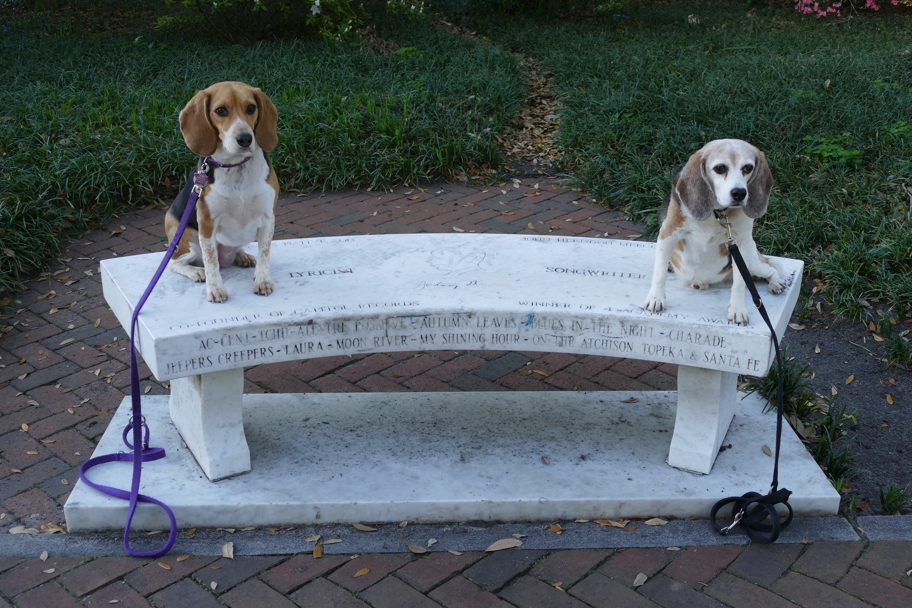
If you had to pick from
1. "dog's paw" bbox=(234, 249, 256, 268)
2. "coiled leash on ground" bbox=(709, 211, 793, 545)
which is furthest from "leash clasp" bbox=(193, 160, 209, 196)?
"coiled leash on ground" bbox=(709, 211, 793, 545)

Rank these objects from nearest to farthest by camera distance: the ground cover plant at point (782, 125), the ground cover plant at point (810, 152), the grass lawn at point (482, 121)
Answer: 1. the ground cover plant at point (810, 152)
2. the ground cover plant at point (782, 125)
3. the grass lawn at point (482, 121)

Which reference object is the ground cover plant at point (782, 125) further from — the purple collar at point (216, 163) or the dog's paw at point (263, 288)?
the purple collar at point (216, 163)

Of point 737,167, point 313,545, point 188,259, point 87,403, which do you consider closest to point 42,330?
point 87,403

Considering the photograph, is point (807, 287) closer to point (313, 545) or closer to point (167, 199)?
point (313, 545)

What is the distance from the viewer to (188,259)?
3598 millimetres

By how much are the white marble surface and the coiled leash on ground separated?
187 mm

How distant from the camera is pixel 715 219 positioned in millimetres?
3148

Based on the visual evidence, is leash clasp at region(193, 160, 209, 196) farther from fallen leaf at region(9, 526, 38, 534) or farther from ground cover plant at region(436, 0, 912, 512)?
ground cover plant at region(436, 0, 912, 512)

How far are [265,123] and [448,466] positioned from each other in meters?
1.56

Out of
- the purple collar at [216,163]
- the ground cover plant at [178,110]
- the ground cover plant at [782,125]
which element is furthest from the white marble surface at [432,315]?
the ground cover plant at [178,110]

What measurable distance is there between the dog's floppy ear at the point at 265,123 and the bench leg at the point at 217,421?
895mm

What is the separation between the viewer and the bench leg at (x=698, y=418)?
3361mm

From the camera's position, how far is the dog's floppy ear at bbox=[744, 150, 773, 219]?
2988 mm

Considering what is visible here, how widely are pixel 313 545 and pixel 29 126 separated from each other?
18.3 ft
